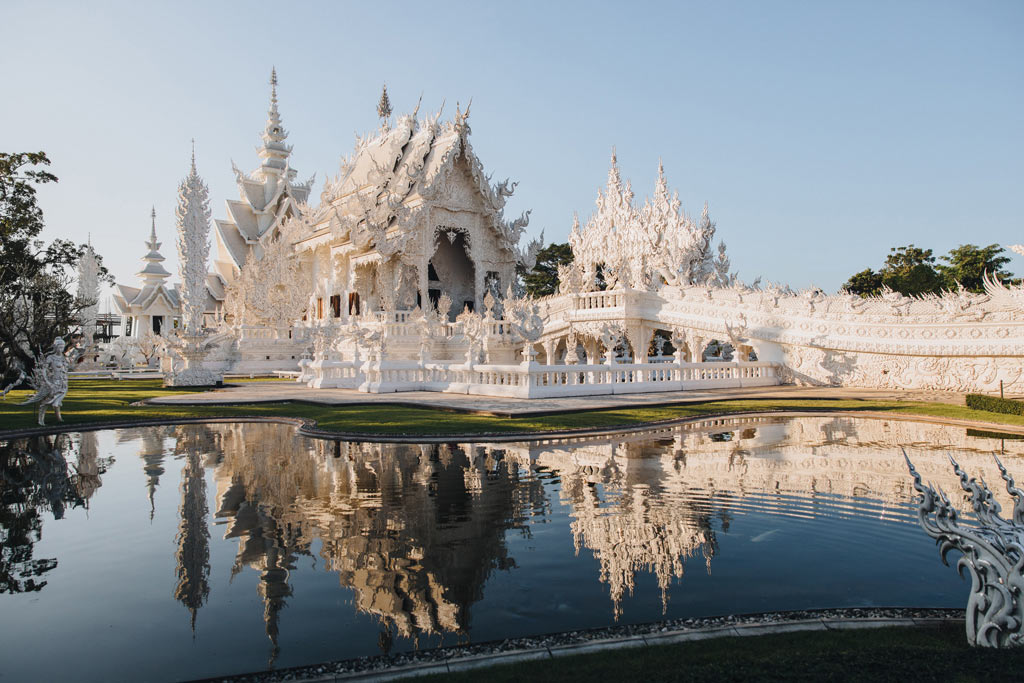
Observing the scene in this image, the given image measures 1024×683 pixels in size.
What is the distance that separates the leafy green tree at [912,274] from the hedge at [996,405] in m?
23.6

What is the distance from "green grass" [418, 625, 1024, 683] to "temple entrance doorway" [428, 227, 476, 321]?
28.3 metres

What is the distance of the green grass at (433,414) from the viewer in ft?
36.4

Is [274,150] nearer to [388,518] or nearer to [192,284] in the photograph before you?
[192,284]

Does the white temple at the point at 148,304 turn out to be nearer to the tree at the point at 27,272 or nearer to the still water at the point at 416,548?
the tree at the point at 27,272

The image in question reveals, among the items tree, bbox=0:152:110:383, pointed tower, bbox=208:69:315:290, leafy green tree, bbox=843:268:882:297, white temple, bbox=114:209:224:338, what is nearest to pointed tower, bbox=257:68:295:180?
pointed tower, bbox=208:69:315:290

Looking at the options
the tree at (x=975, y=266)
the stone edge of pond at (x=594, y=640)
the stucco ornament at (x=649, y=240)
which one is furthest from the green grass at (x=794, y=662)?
the tree at (x=975, y=266)

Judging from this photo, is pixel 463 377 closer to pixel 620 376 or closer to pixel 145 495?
pixel 620 376

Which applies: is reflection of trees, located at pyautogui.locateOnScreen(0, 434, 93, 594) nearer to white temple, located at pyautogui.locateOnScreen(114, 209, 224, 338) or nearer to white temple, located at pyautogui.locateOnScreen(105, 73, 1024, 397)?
white temple, located at pyautogui.locateOnScreen(105, 73, 1024, 397)

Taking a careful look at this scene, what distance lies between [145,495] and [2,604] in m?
2.98

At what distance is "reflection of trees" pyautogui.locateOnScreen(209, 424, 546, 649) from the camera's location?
13.4ft

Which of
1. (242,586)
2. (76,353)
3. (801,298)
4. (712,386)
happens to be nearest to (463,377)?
(712,386)

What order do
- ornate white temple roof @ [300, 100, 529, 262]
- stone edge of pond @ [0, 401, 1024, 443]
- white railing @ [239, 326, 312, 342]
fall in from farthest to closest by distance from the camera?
white railing @ [239, 326, 312, 342]
ornate white temple roof @ [300, 100, 529, 262]
stone edge of pond @ [0, 401, 1024, 443]

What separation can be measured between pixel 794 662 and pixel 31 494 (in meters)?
7.15

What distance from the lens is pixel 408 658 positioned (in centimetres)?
326
